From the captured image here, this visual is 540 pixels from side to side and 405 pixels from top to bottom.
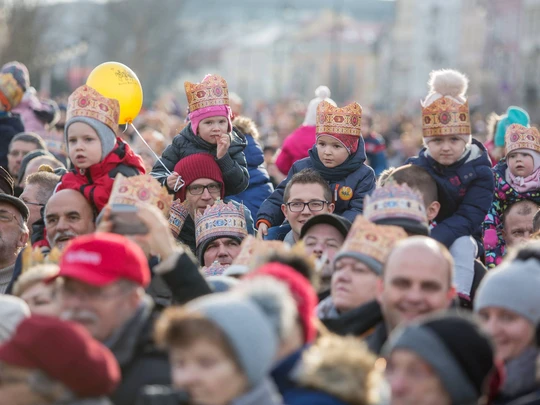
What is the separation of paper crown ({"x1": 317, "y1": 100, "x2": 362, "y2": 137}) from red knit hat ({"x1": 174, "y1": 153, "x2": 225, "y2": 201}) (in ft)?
2.87

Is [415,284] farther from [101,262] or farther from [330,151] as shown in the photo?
[330,151]

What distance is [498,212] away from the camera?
10875mm

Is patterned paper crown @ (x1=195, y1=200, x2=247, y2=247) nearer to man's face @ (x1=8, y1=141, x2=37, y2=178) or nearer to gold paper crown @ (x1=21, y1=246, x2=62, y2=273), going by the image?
gold paper crown @ (x1=21, y1=246, x2=62, y2=273)

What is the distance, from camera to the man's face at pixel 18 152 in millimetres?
13375

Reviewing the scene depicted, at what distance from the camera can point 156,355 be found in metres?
5.80

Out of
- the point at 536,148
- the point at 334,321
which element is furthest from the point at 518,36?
the point at 334,321

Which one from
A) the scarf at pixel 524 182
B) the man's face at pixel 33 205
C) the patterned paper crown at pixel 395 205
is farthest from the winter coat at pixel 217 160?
the patterned paper crown at pixel 395 205

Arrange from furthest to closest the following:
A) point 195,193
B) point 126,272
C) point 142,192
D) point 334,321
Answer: point 195,193 → point 142,192 → point 334,321 → point 126,272

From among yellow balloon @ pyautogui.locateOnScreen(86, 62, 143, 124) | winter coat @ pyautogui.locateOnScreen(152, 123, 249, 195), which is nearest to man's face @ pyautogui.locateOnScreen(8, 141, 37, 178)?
winter coat @ pyautogui.locateOnScreen(152, 123, 249, 195)

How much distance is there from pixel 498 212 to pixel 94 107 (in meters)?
3.75

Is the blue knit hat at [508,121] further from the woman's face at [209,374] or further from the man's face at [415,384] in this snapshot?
the woman's face at [209,374]

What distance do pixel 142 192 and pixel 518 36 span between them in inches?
2857

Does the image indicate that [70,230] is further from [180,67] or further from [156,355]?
[180,67]

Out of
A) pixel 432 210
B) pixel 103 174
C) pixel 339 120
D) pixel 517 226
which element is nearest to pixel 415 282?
pixel 432 210
